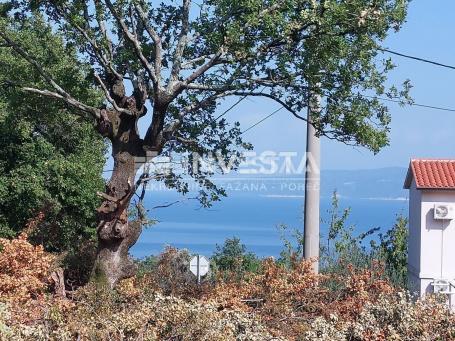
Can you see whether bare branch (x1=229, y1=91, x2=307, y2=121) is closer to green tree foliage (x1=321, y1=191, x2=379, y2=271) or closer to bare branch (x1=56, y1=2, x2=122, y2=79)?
bare branch (x1=56, y1=2, x2=122, y2=79)

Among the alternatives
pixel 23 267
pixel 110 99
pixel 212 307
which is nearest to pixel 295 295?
pixel 212 307

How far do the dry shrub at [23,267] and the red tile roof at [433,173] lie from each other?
315 inches

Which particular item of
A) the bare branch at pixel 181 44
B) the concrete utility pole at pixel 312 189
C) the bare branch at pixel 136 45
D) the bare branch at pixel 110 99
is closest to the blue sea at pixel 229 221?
the concrete utility pole at pixel 312 189

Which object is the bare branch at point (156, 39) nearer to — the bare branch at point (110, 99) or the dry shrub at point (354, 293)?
the bare branch at point (110, 99)

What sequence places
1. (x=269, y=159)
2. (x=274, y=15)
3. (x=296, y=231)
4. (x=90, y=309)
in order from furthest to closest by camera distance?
(x=296, y=231), (x=269, y=159), (x=274, y=15), (x=90, y=309)

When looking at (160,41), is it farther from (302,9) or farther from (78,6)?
(302,9)

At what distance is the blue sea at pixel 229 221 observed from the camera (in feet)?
54.2

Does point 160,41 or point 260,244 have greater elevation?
point 160,41

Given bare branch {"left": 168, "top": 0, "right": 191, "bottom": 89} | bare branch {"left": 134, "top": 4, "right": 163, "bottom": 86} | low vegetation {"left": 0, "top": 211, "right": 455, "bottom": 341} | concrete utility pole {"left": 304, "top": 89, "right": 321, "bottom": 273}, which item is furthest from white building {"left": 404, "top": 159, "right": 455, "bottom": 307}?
bare branch {"left": 134, "top": 4, "right": 163, "bottom": 86}

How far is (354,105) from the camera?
10594mm

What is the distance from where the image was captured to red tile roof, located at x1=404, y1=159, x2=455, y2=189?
16.1 m

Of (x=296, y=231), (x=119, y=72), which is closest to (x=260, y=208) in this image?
(x=296, y=231)

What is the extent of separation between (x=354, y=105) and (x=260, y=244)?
82.4 ft

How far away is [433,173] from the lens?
16609mm
